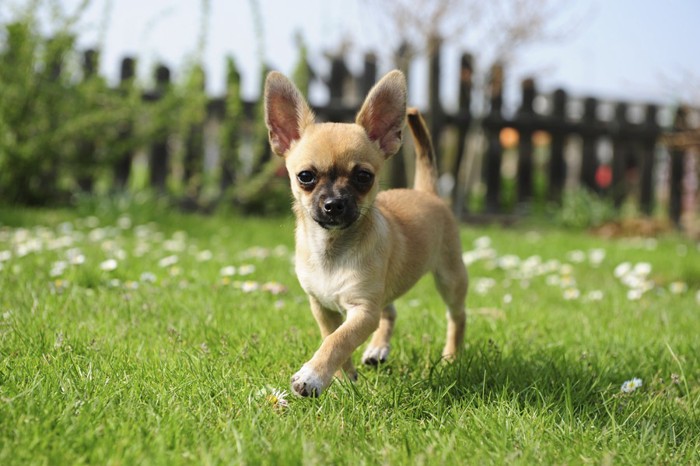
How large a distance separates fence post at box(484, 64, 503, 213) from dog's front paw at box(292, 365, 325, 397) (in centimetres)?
835

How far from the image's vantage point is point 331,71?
9.42 metres

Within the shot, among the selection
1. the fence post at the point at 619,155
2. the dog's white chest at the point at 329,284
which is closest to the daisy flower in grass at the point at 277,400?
the dog's white chest at the point at 329,284

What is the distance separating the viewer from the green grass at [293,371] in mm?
1976

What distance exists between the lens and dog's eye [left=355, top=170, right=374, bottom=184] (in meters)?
2.66

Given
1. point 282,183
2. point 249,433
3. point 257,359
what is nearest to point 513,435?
point 249,433

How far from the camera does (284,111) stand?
3.00 m

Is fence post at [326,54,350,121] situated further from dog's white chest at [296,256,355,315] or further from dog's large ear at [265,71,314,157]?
dog's white chest at [296,256,355,315]

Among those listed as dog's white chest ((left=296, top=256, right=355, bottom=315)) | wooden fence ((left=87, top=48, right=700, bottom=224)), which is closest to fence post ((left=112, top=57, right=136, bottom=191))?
wooden fence ((left=87, top=48, right=700, bottom=224))

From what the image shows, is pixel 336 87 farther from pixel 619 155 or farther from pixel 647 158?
pixel 647 158

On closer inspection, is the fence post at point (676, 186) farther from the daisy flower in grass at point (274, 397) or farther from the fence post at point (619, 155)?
the daisy flower in grass at point (274, 397)

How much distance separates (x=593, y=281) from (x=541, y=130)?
5423mm

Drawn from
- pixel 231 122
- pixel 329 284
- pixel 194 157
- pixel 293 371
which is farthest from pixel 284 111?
pixel 194 157

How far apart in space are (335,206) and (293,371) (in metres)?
0.68

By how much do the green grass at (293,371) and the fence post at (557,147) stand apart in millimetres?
5889
